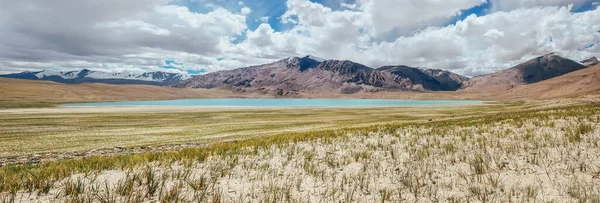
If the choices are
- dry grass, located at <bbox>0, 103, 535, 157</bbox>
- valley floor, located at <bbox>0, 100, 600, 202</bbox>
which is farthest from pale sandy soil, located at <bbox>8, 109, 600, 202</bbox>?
dry grass, located at <bbox>0, 103, 535, 157</bbox>

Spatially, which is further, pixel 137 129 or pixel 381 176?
pixel 137 129

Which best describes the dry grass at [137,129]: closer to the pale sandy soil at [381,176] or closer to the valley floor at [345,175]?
the valley floor at [345,175]

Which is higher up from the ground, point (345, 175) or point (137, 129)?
point (345, 175)

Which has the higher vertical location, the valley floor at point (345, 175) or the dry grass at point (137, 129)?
the valley floor at point (345, 175)

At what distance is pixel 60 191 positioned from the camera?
912cm

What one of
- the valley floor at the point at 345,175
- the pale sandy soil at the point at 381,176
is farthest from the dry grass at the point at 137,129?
the pale sandy soil at the point at 381,176

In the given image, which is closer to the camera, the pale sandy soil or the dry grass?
the pale sandy soil

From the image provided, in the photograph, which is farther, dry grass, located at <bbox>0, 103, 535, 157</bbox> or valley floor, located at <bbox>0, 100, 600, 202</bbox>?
dry grass, located at <bbox>0, 103, 535, 157</bbox>

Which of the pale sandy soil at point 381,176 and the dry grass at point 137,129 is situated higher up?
the pale sandy soil at point 381,176

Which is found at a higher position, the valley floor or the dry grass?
the valley floor

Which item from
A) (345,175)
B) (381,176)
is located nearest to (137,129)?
(345,175)

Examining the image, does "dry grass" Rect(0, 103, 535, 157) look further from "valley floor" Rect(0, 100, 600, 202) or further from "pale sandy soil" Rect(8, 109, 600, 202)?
"pale sandy soil" Rect(8, 109, 600, 202)

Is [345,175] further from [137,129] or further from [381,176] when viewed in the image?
[137,129]

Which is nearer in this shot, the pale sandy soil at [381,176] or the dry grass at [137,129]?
the pale sandy soil at [381,176]
